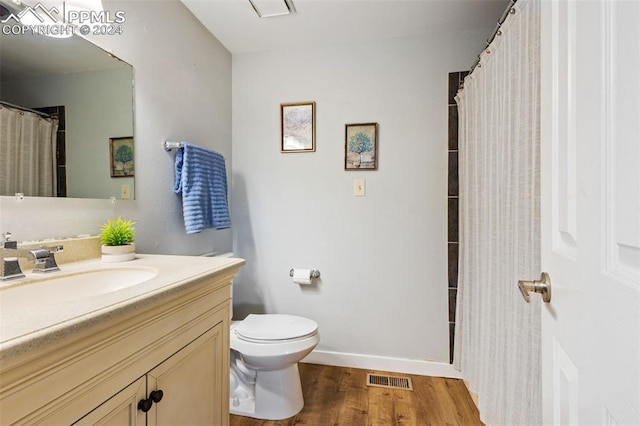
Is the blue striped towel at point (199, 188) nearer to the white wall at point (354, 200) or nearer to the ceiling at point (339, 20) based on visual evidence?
the white wall at point (354, 200)

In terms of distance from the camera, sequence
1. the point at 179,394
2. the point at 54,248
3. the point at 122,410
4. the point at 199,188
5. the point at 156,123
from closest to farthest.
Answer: the point at 122,410 → the point at 179,394 → the point at 54,248 → the point at 156,123 → the point at 199,188

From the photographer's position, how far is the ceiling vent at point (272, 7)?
1.59m

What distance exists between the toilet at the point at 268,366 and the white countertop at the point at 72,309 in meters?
0.68

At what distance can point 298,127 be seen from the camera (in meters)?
2.05

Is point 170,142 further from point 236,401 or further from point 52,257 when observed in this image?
point 236,401

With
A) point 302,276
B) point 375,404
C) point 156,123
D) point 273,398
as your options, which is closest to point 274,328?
point 273,398

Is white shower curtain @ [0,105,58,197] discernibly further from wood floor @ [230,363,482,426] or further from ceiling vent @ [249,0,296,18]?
wood floor @ [230,363,482,426]

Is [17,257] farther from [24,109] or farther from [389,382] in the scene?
[389,382]

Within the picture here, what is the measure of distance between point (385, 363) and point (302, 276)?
0.80 m

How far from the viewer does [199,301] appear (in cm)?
87

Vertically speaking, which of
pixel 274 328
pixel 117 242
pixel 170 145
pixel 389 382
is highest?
pixel 170 145

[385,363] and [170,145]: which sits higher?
[170,145]
